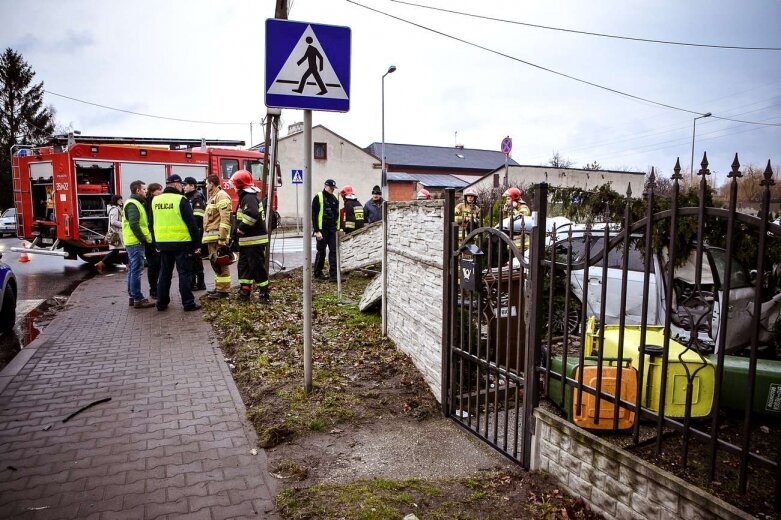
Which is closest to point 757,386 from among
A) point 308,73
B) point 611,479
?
point 611,479

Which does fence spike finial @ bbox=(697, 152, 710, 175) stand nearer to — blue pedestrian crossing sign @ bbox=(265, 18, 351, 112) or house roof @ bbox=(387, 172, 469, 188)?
blue pedestrian crossing sign @ bbox=(265, 18, 351, 112)

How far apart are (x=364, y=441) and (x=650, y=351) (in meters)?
2.18

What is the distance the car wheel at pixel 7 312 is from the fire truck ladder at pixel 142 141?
7.95 meters

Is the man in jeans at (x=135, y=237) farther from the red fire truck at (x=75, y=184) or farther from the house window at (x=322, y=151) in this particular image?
the house window at (x=322, y=151)

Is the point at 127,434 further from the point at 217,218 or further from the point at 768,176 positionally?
the point at 217,218

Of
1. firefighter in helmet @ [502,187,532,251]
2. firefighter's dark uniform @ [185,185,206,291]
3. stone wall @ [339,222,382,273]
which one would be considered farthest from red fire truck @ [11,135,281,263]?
firefighter in helmet @ [502,187,532,251]

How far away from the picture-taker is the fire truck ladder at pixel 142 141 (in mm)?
14078

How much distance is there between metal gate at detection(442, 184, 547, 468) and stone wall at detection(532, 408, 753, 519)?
0.77ft

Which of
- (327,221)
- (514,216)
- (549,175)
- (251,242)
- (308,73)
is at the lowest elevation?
(251,242)

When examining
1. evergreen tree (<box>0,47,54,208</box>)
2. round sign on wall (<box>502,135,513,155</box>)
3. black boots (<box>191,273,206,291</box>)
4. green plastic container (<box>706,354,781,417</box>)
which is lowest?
black boots (<box>191,273,206,291</box>)

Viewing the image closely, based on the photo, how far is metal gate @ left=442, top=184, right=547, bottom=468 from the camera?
134 inches

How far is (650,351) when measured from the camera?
3.05 m

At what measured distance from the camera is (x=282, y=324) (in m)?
7.31

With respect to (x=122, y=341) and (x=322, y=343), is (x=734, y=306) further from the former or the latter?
(x=122, y=341)
